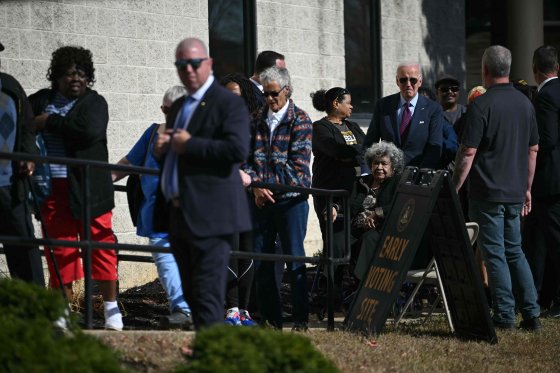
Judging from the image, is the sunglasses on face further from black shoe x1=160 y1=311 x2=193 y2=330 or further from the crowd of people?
black shoe x1=160 y1=311 x2=193 y2=330

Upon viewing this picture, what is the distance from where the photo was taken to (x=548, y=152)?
1056cm

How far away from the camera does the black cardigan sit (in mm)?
8227

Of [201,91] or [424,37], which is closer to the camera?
[201,91]

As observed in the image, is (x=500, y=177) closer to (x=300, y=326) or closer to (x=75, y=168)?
(x=300, y=326)

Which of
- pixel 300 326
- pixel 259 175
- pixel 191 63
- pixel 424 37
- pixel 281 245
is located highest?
pixel 424 37

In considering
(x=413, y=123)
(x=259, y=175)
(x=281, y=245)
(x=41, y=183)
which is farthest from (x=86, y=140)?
(x=413, y=123)

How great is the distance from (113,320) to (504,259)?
125 inches

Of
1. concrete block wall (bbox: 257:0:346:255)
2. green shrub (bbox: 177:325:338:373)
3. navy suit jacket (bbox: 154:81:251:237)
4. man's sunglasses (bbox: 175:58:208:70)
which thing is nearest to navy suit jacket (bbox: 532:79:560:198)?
concrete block wall (bbox: 257:0:346:255)

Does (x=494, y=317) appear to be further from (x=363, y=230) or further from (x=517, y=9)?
(x=517, y=9)

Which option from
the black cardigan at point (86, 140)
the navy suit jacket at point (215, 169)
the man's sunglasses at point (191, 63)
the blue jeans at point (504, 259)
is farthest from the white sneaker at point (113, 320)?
the blue jeans at point (504, 259)

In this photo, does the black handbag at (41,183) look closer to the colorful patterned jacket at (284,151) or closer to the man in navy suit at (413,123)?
the colorful patterned jacket at (284,151)

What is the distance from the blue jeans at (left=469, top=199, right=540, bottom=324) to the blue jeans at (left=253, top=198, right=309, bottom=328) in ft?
5.01

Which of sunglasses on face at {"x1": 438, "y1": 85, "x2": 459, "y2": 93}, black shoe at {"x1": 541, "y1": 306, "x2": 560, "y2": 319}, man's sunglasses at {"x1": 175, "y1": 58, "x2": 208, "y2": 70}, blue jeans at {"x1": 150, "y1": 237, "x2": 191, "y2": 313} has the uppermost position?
man's sunglasses at {"x1": 175, "y1": 58, "x2": 208, "y2": 70}

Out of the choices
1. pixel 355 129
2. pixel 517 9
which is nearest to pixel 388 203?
pixel 355 129
